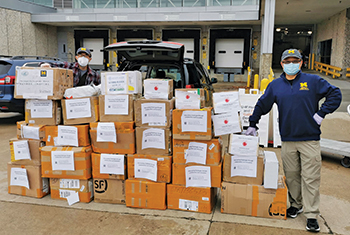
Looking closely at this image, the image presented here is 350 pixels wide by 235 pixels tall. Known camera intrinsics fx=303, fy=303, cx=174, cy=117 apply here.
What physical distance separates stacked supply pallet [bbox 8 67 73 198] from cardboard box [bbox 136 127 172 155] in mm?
1198

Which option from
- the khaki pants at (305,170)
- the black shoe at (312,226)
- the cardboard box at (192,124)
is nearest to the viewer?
the black shoe at (312,226)

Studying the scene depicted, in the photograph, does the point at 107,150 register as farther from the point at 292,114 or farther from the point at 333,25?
the point at 333,25

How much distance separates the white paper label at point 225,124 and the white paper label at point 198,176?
48 centimetres

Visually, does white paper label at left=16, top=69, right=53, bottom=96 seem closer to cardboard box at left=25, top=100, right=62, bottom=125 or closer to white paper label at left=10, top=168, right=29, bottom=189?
cardboard box at left=25, top=100, right=62, bottom=125

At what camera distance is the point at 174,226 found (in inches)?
135

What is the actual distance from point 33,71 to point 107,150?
1.44 meters

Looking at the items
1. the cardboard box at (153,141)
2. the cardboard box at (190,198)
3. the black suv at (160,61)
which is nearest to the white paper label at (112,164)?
the cardboard box at (153,141)

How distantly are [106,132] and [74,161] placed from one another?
0.58m

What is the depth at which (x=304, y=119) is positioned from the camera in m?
3.42

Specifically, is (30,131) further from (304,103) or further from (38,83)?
A: (304,103)

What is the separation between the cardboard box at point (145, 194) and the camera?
3871 mm

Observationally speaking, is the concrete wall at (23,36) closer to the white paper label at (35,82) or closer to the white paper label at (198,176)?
the white paper label at (35,82)

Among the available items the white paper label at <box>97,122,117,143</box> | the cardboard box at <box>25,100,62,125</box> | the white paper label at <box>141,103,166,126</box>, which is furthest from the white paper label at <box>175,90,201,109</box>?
the cardboard box at <box>25,100,62,125</box>

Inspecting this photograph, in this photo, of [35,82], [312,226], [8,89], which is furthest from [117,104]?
[8,89]
